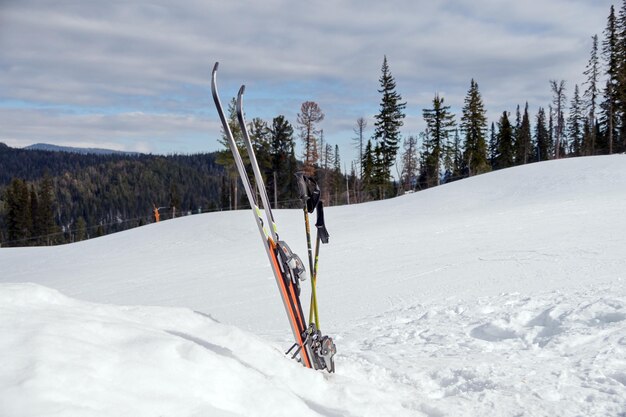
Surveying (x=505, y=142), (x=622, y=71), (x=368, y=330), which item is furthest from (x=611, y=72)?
(x=368, y=330)

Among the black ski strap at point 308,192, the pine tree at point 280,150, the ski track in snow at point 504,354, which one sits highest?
the pine tree at point 280,150

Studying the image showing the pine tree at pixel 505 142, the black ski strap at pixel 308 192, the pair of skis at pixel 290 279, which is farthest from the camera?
the pine tree at pixel 505 142

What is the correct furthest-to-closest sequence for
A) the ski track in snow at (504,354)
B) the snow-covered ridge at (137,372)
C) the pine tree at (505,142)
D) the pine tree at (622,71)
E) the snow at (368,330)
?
1. the pine tree at (505,142)
2. the pine tree at (622,71)
3. the ski track in snow at (504,354)
4. the snow at (368,330)
5. the snow-covered ridge at (137,372)

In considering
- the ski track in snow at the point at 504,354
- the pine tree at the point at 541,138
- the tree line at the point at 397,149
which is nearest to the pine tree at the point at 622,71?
the tree line at the point at 397,149

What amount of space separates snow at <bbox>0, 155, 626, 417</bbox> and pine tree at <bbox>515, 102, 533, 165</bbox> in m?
53.0

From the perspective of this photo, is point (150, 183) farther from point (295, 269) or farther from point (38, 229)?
point (295, 269)

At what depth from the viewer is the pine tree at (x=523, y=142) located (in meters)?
61.1

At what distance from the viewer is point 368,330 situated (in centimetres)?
537

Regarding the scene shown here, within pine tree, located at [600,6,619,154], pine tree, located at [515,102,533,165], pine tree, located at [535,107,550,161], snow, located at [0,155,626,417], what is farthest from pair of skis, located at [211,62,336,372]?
pine tree, located at [535,107,550,161]

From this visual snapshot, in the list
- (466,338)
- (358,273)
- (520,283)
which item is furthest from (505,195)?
(466,338)

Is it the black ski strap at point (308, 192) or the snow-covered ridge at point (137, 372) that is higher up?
the black ski strap at point (308, 192)

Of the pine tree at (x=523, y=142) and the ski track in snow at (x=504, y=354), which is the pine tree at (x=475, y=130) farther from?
the ski track in snow at (x=504, y=354)

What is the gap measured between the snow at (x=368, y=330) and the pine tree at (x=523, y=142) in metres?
53.0

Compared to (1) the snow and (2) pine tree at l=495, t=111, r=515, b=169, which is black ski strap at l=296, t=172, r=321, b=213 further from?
(2) pine tree at l=495, t=111, r=515, b=169
